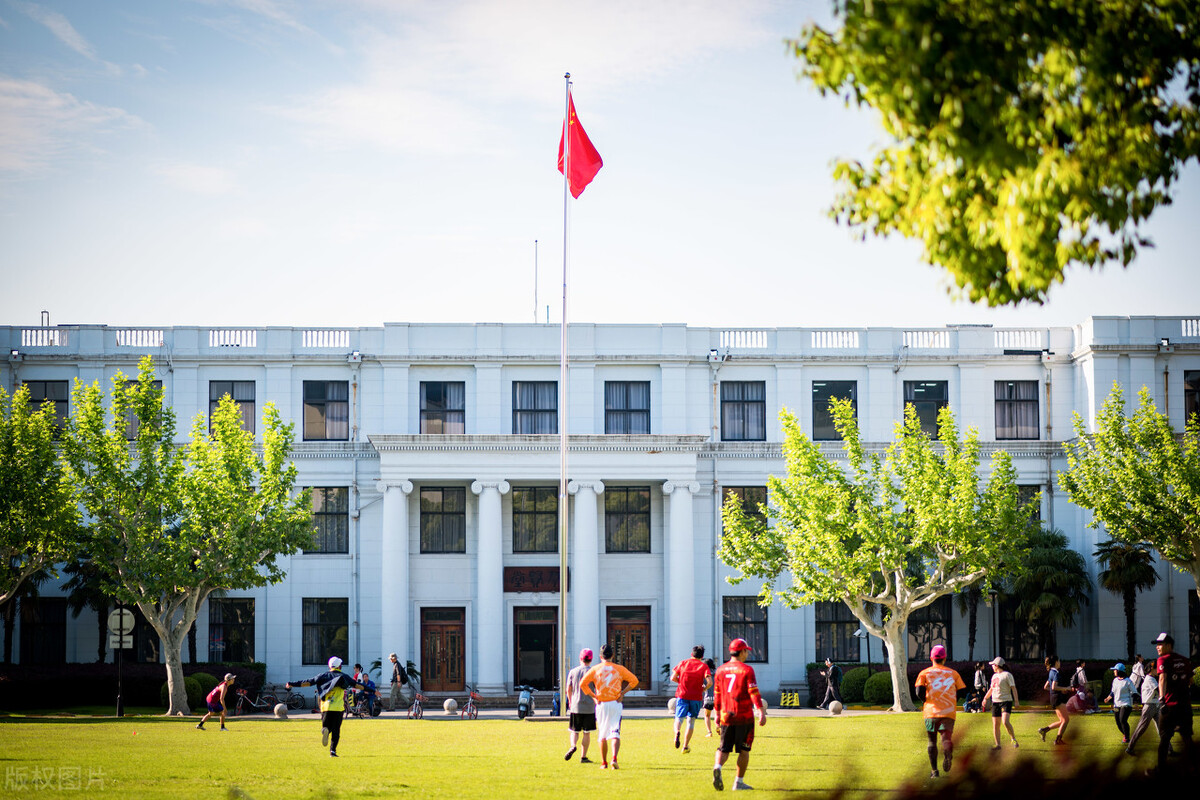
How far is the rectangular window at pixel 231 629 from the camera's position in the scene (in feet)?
153

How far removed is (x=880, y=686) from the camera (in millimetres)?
42781

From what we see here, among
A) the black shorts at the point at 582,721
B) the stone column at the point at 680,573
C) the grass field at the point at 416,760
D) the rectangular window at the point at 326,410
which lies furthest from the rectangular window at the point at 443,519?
the black shorts at the point at 582,721

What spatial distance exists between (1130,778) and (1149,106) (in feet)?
25.7

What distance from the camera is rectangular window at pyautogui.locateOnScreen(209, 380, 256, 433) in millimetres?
48219

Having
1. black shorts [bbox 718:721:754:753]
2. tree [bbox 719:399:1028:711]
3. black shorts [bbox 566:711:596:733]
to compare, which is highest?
tree [bbox 719:399:1028:711]

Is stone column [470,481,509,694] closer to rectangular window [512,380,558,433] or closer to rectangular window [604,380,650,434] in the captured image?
rectangular window [512,380,558,433]

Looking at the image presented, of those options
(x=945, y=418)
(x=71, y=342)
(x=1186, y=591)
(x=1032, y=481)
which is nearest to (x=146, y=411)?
(x=71, y=342)

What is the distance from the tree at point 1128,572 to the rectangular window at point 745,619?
11984 millimetres

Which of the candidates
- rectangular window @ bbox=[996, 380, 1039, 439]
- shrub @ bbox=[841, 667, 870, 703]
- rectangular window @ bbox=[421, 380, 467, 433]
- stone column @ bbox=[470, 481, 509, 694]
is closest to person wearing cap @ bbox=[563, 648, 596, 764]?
stone column @ bbox=[470, 481, 509, 694]

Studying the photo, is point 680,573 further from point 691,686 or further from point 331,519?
point 691,686

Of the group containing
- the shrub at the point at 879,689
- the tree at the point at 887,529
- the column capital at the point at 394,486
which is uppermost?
the column capital at the point at 394,486

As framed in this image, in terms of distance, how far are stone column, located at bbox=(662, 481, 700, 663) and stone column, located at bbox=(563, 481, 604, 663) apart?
2.62 m

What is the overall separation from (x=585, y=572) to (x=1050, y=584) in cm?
1615

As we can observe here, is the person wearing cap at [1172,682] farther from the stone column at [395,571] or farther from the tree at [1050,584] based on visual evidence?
the stone column at [395,571]
